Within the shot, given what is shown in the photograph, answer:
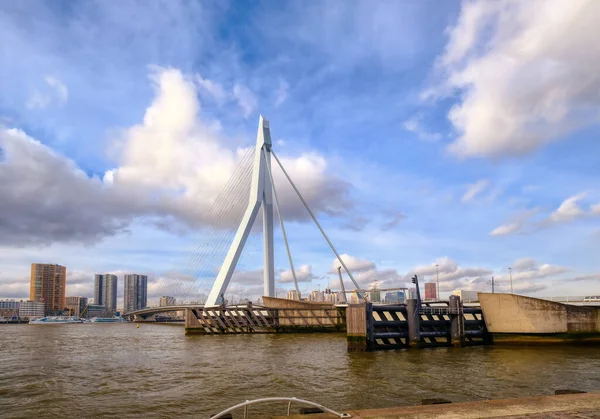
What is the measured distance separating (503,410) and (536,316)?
2796 centimetres

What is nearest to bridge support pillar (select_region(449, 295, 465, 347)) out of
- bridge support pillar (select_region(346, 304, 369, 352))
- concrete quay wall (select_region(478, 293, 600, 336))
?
concrete quay wall (select_region(478, 293, 600, 336))

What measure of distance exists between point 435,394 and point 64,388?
50.7 feet

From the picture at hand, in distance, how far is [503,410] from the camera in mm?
8383

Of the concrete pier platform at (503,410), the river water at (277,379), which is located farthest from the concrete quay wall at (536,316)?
the concrete pier platform at (503,410)

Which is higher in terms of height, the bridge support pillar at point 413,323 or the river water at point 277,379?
the bridge support pillar at point 413,323

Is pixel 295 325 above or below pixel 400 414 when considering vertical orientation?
below

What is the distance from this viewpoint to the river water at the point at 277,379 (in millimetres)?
15211

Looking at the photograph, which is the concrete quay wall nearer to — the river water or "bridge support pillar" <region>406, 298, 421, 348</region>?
the river water

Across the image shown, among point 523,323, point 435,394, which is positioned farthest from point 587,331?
point 435,394

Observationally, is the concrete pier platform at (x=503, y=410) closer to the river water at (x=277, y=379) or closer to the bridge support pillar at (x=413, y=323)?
the river water at (x=277, y=379)

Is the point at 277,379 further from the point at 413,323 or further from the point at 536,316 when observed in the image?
the point at 536,316

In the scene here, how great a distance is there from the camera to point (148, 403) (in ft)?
50.9

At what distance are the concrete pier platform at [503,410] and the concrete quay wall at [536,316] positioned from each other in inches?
1022

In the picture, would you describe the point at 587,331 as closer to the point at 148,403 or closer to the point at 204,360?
the point at 204,360
